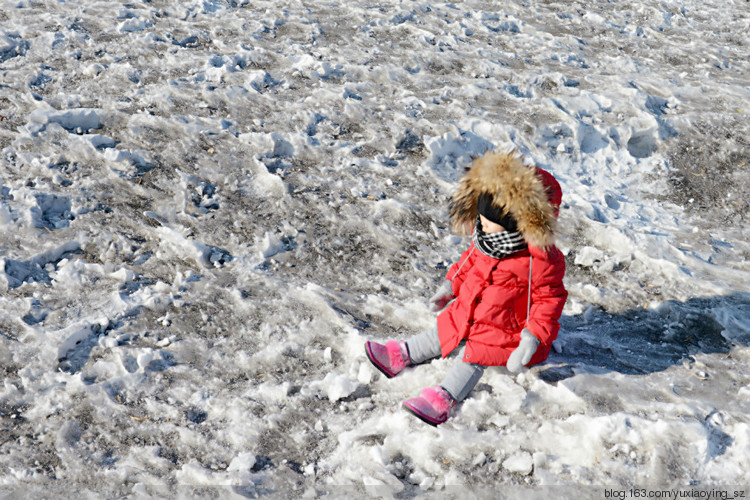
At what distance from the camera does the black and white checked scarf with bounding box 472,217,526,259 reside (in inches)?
126

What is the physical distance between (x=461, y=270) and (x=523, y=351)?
721mm

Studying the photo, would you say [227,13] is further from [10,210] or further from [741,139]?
[741,139]

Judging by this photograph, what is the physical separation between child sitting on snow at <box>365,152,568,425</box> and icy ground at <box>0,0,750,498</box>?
148 mm

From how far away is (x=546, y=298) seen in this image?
3129mm

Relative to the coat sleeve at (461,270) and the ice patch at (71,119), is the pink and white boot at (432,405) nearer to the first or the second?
the coat sleeve at (461,270)

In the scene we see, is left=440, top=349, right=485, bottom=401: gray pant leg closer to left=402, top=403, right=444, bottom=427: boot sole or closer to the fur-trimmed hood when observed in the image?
left=402, top=403, right=444, bottom=427: boot sole

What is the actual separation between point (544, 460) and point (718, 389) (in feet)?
4.15

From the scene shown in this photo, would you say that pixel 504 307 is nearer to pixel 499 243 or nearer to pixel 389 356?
pixel 499 243

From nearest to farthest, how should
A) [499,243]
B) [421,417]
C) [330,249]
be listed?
[421,417], [499,243], [330,249]

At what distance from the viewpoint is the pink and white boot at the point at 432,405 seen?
301 cm

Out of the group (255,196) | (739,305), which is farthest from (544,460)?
(255,196)

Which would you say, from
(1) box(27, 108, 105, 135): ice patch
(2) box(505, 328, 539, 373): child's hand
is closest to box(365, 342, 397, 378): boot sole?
(2) box(505, 328, 539, 373): child's hand

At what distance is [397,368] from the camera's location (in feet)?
11.2

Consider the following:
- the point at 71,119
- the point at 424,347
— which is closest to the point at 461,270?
the point at 424,347
